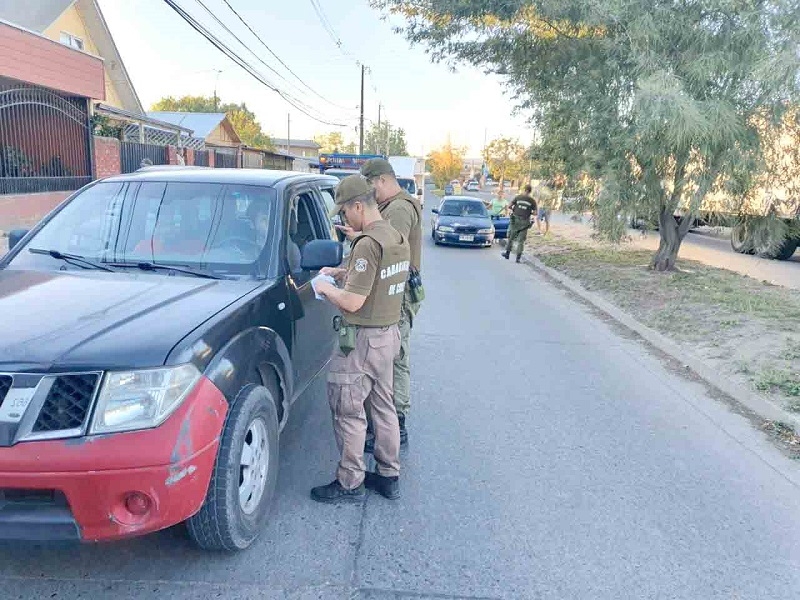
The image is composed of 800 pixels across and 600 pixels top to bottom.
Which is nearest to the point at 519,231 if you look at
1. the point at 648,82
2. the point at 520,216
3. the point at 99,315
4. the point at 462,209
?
the point at 520,216

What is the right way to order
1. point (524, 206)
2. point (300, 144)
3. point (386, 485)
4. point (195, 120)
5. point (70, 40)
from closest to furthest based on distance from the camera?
point (386, 485)
point (524, 206)
point (70, 40)
point (195, 120)
point (300, 144)

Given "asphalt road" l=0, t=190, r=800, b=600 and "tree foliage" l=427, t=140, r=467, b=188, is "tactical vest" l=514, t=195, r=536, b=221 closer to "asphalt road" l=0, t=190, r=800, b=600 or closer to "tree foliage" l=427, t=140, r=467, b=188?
"asphalt road" l=0, t=190, r=800, b=600

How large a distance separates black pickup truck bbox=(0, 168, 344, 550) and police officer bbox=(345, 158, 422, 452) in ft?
1.90

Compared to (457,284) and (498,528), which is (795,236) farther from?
(498,528)

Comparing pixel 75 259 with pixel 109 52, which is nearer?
pixel 75 259

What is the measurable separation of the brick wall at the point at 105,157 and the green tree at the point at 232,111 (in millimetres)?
53423

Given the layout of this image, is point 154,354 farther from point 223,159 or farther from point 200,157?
point 223,159

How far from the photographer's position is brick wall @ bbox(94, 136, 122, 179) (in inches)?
664

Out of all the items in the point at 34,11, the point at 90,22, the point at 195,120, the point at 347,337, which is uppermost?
the point at 90,22

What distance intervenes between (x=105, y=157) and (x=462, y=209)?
10.2 m

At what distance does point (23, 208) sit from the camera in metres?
13.8

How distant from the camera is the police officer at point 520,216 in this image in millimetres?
14844

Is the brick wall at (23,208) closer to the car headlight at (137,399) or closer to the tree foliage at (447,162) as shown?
the car headlight at (137,399)

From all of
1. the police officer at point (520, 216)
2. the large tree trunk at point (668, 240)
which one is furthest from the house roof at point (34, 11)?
the large tree trunk at point (668, 240)
